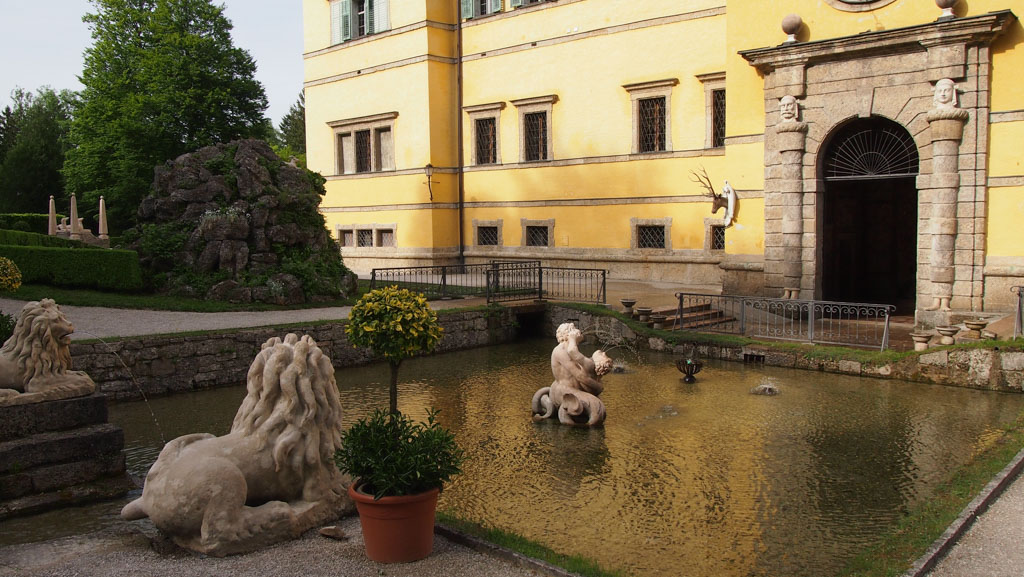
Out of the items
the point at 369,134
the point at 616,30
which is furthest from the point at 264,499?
the point at 369,134

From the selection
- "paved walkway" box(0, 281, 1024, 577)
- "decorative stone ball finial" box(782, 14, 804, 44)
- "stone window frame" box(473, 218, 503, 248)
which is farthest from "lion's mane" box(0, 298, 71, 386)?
"stone window frame" box(473, 218, 503, 248)

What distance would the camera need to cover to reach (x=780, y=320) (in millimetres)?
17844

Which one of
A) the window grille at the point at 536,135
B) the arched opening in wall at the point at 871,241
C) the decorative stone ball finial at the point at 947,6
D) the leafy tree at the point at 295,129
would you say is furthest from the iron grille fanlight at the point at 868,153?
the leafy tree at the point at 295,129

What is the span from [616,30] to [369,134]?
10.8m

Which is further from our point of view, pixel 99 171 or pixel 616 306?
pixel 99 171

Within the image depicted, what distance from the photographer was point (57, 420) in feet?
27.1

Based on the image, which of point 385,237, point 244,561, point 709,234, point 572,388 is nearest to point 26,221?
point 385,237

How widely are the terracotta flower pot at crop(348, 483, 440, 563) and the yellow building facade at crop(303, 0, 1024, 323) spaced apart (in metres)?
13.8

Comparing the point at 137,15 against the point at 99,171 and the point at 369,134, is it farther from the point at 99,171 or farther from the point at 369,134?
the point at 369,134

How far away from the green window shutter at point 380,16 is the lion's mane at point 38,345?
Answer: 22.8 m

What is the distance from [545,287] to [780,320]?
7.32 metres

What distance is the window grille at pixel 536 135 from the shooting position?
26.7 meters

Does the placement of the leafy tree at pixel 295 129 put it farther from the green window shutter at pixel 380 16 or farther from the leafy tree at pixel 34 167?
the green window shutter at pixel 380 16

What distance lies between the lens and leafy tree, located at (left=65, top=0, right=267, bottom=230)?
30.5 metres
